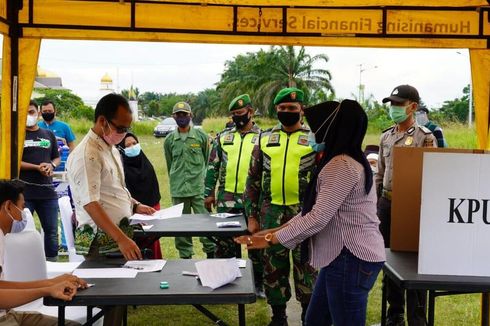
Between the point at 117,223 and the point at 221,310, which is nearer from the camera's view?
the point at 117,223

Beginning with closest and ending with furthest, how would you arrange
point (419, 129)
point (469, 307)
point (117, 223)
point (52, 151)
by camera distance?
point (117, 223), point (419, 129), point (469, 307), point (52, 151)

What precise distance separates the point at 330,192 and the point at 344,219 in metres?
0.15

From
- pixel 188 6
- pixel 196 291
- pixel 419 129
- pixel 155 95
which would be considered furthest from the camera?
pixel 155 95

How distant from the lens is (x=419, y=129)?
430cm

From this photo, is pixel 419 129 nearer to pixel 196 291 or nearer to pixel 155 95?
pixel 196 291

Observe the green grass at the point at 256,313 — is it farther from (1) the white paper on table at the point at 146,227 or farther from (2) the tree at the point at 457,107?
(2) the tree at the point at 457,107

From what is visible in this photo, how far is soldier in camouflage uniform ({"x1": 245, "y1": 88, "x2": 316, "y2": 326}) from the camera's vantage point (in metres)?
4.12

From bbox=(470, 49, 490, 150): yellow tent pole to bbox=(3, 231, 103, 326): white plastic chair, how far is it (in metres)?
3.26

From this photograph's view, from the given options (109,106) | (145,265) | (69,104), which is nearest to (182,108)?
(109,106)

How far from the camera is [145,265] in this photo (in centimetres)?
291

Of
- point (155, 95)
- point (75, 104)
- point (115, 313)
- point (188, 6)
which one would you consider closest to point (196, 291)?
point (115, 313)

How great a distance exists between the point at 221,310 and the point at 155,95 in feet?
190

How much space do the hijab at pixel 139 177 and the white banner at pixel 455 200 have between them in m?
3.49

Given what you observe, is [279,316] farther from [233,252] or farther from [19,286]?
[19,286]
